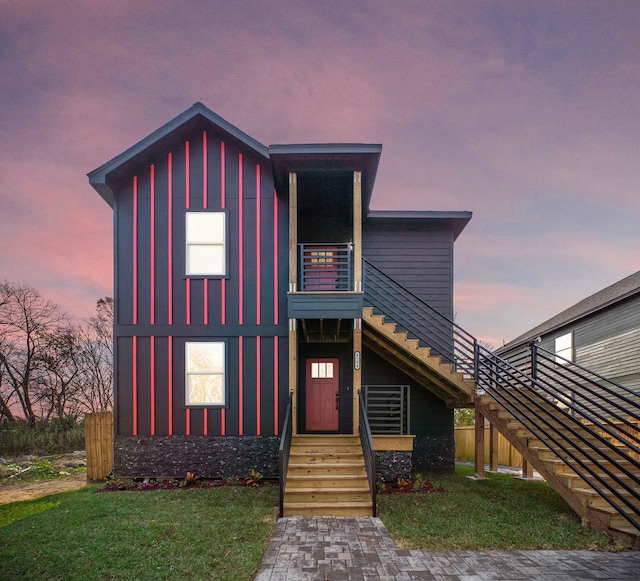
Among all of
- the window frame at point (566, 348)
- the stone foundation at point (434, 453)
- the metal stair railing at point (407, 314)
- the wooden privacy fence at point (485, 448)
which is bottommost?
the wooden privacy fence at point (485, 448)

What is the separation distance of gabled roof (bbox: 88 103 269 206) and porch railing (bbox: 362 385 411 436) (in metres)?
6.32

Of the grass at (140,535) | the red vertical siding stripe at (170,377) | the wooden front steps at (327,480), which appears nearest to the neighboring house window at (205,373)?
the red vertical siding stripe at (170,377)

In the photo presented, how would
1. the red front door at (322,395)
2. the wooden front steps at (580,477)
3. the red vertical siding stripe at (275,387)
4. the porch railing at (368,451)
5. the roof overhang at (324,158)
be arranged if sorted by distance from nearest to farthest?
the wooden front steps at (580,477)
the porch railing at (368,451)
the roof overhang at (324,158)
the red vertical siding stripe at (275,387)
the red front door at (322,395)

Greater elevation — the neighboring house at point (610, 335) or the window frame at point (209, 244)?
the window frame at point (209, 244)

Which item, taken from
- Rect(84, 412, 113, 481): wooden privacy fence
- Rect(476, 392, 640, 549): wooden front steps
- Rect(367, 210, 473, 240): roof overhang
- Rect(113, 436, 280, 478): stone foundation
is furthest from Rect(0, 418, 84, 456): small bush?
Rect(476, 392, 640, 549): wooden front steps

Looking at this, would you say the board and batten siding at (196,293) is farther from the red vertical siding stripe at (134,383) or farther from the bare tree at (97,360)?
the bare tree at (97,360)

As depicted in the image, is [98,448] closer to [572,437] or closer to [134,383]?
[134,383]

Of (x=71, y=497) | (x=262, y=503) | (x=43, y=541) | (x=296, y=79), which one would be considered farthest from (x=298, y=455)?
(x=296, y=79)

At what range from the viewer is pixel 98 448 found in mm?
10586

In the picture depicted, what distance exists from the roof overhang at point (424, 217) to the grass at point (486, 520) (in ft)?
22.4

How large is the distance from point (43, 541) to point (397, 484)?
632 cm

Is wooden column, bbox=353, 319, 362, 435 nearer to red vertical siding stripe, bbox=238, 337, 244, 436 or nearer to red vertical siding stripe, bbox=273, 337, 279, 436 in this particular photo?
red vertical siding stripe, bbox=273, 337, 279, 436

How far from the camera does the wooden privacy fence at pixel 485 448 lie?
45.7 ft

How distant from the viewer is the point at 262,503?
7531 millimetres
